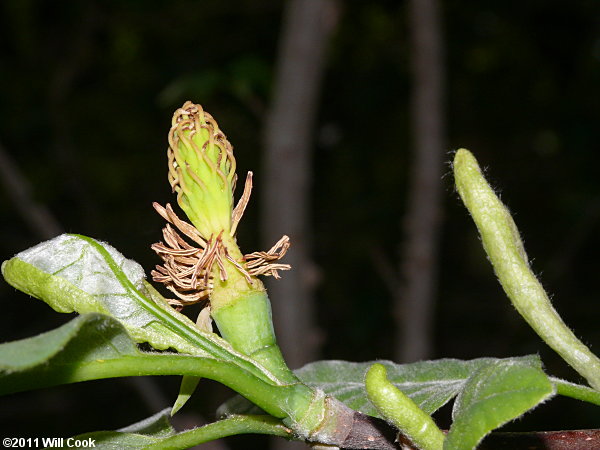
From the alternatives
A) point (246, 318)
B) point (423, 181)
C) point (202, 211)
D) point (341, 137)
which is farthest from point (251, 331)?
point (341, 137)

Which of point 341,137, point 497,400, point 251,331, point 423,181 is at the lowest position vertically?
point 497,400

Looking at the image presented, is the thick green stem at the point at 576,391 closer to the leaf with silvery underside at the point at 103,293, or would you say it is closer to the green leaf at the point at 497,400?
the green leaf at the point at 497,400

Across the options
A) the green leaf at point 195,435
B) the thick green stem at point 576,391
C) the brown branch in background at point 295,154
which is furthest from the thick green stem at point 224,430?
the brown branch in background at point 295,154

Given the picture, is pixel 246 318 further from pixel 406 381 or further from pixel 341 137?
pixel 341 137

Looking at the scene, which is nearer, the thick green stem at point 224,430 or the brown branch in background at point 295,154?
the thick green stem at point 224,430

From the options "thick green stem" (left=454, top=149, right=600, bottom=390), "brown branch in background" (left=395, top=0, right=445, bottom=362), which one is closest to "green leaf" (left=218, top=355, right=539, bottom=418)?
"thick green stem" (left=454, top=149, right=600, bottom=390)

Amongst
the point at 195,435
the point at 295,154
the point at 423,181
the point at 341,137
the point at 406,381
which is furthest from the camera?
the point at 341,137

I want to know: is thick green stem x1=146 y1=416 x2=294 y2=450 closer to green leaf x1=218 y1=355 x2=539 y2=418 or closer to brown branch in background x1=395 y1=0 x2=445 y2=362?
green leaf x1=218 y1=355 x2=539 y2=418
